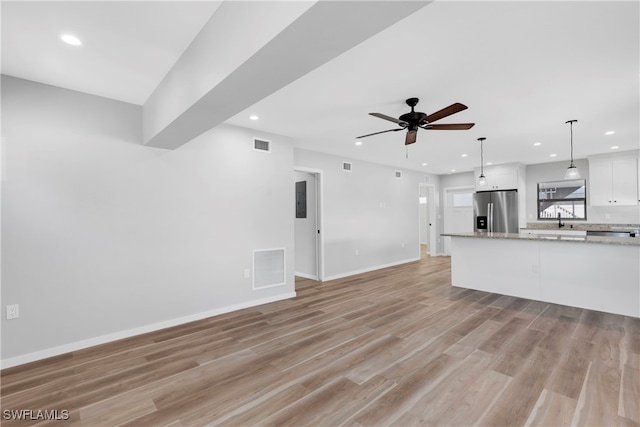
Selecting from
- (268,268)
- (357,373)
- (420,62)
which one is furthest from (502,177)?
(357,373)

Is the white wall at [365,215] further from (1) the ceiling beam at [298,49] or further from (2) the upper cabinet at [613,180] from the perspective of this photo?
(2) the upper cabinet at [613,180]

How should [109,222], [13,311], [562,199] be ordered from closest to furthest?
[13,311] < [109,222] < [562,199]

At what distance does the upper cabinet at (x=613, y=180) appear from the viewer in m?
5.65

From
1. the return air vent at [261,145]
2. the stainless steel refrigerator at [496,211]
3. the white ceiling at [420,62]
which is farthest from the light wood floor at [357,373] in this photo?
the stainless steel refrigerator at [496,211]

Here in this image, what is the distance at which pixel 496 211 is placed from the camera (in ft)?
23.1

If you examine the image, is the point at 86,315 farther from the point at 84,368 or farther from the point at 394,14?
the point at 394,14

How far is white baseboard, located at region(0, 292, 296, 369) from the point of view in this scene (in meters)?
2.59

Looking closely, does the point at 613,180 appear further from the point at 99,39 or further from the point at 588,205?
A: the point at 99,39

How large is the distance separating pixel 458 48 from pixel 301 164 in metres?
3.45

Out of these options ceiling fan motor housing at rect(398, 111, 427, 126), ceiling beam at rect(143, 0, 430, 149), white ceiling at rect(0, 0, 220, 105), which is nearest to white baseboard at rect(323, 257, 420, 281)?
ceiling fan motor housing at rect(398, 111, 427, 126)

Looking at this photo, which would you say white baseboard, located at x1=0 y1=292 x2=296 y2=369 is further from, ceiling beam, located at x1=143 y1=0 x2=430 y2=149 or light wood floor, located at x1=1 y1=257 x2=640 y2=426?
ceiling beam, located at x1=143 y1=0 x2=430 y2=149

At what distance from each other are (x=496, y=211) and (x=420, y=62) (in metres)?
5.97

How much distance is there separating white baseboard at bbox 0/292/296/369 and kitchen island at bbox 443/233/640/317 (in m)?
3.56

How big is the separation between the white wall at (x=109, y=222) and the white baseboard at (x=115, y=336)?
0.01 metres
